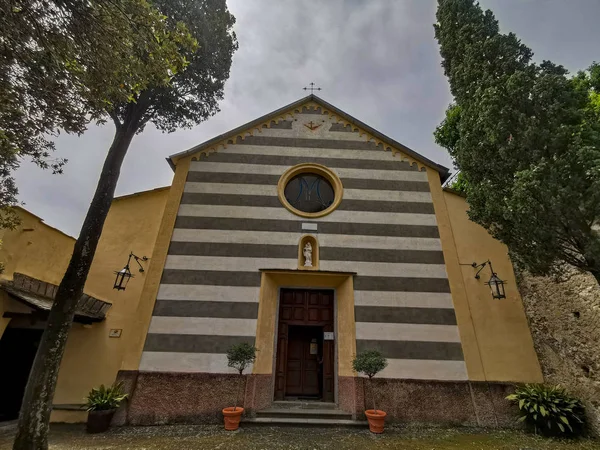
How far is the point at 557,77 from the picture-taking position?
570 cm

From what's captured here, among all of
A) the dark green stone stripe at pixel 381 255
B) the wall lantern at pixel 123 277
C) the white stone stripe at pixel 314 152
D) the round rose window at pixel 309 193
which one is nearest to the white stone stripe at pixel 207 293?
the wall lantern at pixel 123 277

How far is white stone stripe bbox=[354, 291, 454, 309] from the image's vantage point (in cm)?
787

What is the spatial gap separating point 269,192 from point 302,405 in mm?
6124

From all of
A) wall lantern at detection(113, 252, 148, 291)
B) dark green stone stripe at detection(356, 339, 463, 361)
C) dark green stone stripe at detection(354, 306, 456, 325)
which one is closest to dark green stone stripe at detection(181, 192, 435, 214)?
wall lantern at detection(113, 252, 148, 291)

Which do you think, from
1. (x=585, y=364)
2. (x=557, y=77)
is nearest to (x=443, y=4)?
(x=557, y=77)

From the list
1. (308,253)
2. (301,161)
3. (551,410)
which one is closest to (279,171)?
(301,161)

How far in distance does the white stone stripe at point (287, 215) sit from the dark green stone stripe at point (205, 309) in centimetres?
264

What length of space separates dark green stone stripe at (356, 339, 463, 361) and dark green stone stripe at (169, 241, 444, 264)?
224cm

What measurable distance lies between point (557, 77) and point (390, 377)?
755cm

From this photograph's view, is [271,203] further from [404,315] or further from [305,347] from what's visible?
[404,315]

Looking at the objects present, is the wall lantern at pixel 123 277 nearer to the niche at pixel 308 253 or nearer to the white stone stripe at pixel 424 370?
the niche at pixel 308 253

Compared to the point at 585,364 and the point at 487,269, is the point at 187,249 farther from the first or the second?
the point at 585,364

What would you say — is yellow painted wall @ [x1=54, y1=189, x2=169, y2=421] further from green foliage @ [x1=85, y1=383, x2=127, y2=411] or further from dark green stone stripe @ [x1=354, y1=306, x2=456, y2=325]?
dark green stone stripe @ [x1=354, y1=306, x2=456, y2=325]

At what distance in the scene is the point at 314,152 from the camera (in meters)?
9.94
